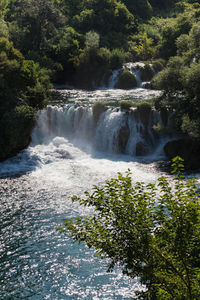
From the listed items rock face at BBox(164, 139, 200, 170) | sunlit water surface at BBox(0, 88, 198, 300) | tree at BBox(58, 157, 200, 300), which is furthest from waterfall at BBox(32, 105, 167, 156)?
tree at BBox(58, 157, 200, 300)

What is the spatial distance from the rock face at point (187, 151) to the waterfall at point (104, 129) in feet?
7.37

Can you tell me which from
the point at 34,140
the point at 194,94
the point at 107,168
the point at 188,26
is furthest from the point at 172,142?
the point at 188,26

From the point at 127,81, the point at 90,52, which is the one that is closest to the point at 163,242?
the point at 127,81

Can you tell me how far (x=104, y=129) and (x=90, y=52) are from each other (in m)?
25.4

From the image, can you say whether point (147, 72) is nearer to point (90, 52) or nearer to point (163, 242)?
point (90, 52)

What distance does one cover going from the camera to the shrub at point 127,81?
52.0 metres

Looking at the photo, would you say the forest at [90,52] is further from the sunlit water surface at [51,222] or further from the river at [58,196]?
the sunlit water surface at [51,222]

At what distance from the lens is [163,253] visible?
873cm

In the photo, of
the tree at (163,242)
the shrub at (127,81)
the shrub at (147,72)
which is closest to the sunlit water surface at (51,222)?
the tree at (163,242)

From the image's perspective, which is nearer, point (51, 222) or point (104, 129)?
point (51, 222)

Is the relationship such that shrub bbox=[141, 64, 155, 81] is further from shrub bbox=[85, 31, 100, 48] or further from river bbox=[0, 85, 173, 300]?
shrub bbox=[85, 31, 100, 48]

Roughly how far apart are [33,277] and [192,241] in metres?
9.50

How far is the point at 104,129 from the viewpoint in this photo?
115 ft

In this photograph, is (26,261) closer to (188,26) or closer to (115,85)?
(115,85)
